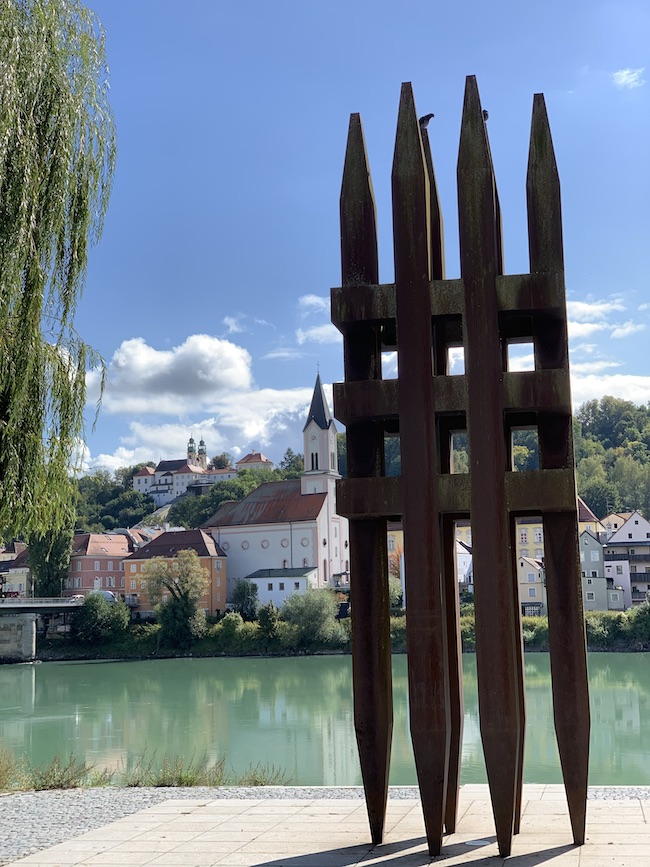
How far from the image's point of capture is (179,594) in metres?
61.1

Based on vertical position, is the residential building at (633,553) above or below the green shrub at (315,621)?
above

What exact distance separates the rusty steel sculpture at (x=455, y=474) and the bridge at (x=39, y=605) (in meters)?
55.9

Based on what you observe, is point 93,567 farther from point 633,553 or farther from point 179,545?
point 633,553

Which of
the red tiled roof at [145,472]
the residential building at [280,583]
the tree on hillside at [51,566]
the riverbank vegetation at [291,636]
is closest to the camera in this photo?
the riverbank vegetation at [291,636]

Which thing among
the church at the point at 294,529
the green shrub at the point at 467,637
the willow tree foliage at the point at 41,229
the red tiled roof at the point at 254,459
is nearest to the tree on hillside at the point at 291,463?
the red tiled roof at the point at 254,459

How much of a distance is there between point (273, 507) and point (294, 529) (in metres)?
3.83

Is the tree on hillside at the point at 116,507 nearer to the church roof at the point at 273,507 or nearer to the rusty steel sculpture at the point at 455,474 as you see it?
the church roof at the point at 273,507

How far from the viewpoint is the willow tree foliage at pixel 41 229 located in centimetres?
821

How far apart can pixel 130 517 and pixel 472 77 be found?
132m

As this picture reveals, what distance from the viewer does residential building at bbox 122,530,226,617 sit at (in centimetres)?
6949

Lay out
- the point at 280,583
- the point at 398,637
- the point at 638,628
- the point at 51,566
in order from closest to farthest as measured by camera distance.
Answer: the point at 398,637 < the point at 638,628 < the point at 51,566 < the point at 280,583

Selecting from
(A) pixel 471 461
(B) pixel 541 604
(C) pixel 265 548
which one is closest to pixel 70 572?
(C) pixel 265 548

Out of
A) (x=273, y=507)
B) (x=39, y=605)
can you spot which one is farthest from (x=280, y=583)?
(x=39, y=605)

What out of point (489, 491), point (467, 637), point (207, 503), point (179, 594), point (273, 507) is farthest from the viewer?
point (207, 503)
